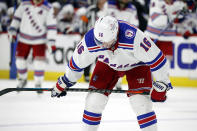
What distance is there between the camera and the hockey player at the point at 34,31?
22.5 feet

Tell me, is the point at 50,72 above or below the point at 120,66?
below

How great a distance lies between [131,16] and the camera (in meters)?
7.59

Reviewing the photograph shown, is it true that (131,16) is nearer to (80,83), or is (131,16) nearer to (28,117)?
(80,83)

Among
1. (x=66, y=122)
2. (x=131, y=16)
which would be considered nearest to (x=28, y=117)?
(x=66, y=122)

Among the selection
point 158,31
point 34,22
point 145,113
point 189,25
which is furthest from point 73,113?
point 189,25

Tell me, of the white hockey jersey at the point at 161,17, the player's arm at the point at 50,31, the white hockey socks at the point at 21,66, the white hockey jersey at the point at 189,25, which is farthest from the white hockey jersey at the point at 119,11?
the white hockey socks at the point at 21,66

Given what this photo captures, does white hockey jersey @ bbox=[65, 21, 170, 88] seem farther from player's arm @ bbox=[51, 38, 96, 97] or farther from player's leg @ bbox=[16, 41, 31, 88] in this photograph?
player's leg @ bbox=[16, 41, 31, 88]

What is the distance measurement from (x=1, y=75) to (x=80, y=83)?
198 cm

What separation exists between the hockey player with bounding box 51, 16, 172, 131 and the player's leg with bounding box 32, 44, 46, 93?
11.2 feet

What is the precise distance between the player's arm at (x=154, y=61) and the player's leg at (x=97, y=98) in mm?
382

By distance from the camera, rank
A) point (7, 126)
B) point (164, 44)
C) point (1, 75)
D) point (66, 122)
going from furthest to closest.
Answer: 1. point (1, 75)
2. point (164, 44)
3. point (66, 122)
4. point (7, 126)

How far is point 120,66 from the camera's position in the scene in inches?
130

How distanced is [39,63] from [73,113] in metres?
1.74

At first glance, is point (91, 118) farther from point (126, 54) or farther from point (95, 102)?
point (126, 54)
